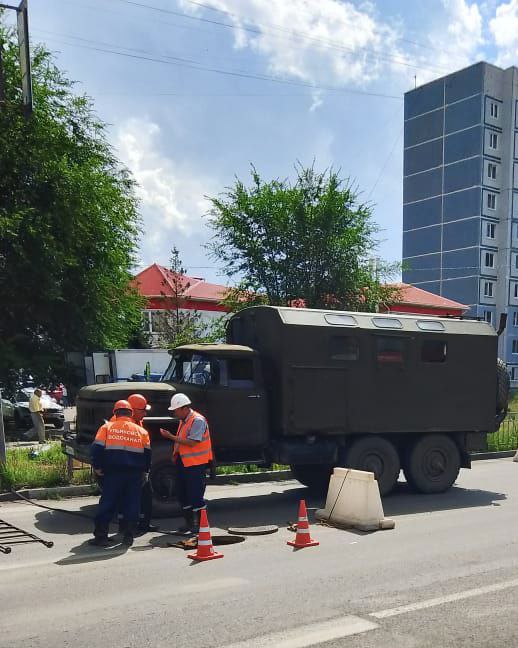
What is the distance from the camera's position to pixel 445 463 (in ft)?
36.5

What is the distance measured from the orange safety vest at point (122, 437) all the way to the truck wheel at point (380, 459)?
13.0 ft

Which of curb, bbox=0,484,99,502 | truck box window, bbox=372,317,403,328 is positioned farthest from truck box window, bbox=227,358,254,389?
curb, bbox=0,484,99,502

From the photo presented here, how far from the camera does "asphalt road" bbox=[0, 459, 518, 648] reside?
472 centimetres

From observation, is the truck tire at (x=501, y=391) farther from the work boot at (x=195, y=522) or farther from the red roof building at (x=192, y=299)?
the red roof building at (x=192, y=299)

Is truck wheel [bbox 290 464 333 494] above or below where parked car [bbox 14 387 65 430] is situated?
above

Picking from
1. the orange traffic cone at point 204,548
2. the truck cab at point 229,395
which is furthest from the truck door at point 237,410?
the orange traffic cone at point 204,548

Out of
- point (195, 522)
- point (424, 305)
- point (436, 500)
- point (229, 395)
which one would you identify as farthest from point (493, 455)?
point (424, 305)

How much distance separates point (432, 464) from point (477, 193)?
5777 centimetres

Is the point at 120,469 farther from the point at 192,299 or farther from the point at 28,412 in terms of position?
the point at 192,299

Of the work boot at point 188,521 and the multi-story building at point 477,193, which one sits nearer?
the work boot at point 188,521

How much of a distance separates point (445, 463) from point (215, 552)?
5535mm

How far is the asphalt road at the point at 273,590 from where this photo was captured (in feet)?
15.5

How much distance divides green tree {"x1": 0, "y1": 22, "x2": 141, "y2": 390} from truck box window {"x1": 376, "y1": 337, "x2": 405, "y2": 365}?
13216 mm

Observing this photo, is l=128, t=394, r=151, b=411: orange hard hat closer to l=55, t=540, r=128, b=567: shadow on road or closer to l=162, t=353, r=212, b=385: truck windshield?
l=162, t=353, r=212, b=385: truck windshield
